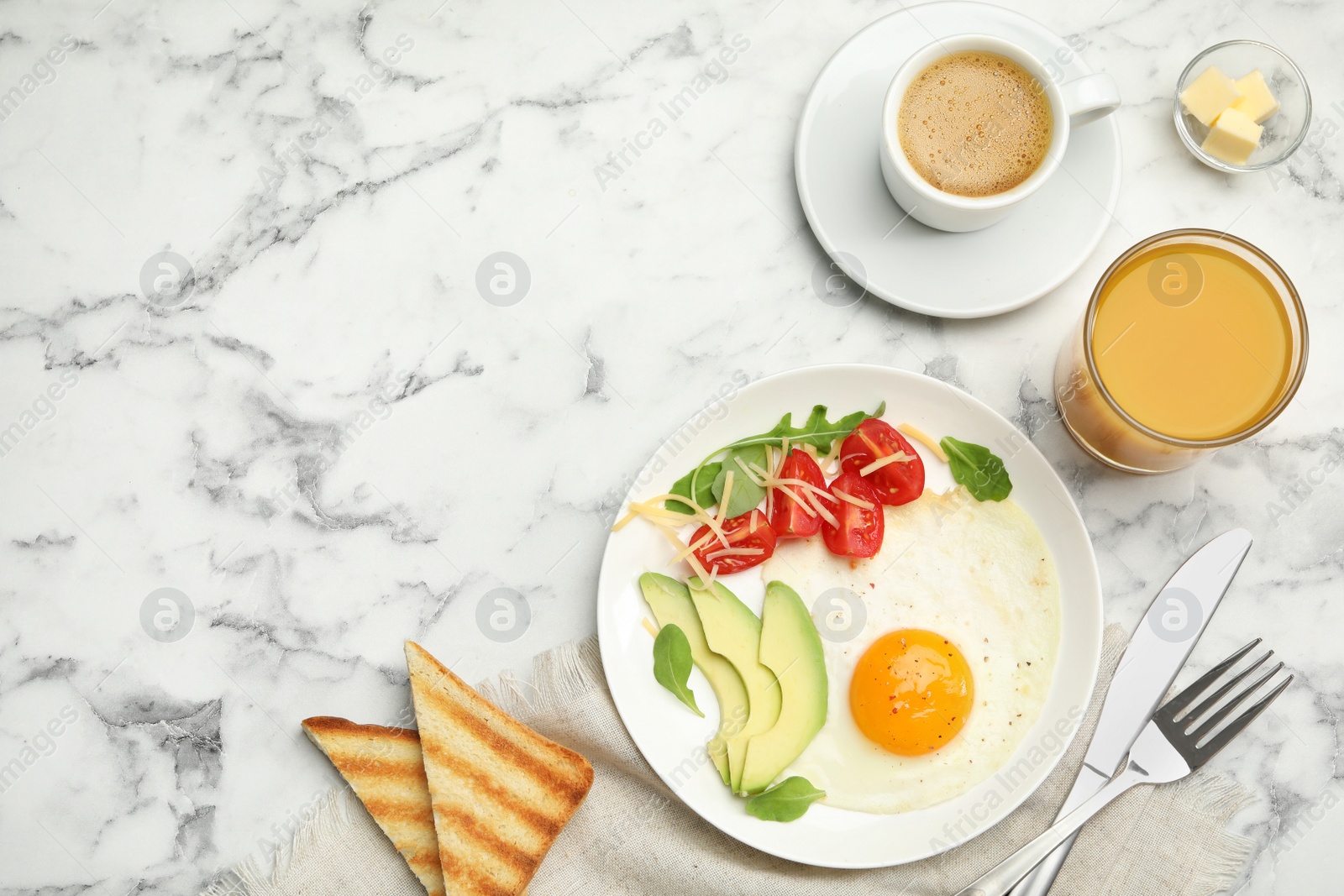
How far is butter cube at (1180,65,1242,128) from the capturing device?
6.64ft

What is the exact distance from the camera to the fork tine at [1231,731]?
1.93m

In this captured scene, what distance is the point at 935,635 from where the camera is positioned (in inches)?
75.8

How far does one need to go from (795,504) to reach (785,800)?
2.03 feet

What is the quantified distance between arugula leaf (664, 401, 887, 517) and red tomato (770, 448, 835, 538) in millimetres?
38

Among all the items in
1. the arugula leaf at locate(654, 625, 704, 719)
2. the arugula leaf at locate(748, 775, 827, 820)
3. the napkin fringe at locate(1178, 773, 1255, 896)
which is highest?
the arugula leaf at locate(654, 625, 704, 719)

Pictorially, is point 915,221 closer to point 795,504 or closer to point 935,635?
point 795,504

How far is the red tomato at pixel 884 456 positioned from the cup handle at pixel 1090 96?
2.37 ft

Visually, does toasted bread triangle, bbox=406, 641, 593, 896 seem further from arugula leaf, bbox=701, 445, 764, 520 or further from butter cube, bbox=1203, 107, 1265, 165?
butter cube, bbox=1203, 107, 1265, 165

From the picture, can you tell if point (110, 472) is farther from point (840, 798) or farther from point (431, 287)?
point (840, 798)

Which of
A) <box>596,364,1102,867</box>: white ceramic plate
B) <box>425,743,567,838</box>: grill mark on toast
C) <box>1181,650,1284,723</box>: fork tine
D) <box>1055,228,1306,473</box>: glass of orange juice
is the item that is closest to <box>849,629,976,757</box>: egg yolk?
<box>596,364,1102,867</box>: white ceramic plate

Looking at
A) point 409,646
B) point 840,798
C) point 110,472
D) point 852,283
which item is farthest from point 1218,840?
point 110,472

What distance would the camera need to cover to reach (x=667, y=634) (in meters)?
1.88

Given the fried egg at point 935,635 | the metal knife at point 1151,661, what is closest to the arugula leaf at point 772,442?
the fried egg at point 935,635

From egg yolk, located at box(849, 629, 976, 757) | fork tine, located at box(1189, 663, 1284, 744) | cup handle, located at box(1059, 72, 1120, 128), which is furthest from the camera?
fork tine, located at box(1189, 663, 1284, 744)
